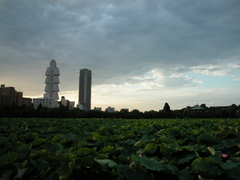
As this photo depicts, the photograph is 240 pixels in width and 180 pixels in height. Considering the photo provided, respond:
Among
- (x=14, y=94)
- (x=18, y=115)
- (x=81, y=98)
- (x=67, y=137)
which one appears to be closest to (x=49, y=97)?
(x=18, y=115)

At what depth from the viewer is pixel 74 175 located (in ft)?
5.37

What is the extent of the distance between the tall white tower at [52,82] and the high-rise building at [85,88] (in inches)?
3159

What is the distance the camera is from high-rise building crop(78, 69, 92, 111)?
18075 cm

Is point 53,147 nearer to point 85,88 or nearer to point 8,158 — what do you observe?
point 8,158

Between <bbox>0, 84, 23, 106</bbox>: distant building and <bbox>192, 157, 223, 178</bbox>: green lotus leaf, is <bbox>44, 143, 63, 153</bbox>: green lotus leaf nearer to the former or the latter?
<bbox>192, 157, 223, 178</bbox>: green lotus leaf

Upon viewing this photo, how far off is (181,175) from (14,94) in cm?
16725

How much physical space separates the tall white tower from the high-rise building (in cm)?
8023

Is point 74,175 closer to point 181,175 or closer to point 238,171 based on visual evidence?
point 181,175

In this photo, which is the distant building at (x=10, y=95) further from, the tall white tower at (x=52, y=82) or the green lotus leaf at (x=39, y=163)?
the green lotus leaf at (x=39, y=163)

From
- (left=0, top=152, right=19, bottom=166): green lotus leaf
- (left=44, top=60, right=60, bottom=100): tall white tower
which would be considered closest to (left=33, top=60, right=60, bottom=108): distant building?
(left=44, top=60, right=60, bottom=100): tall white tower

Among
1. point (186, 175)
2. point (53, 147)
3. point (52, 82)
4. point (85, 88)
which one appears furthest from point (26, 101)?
point (186, 175)

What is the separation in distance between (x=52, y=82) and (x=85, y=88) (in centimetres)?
8306

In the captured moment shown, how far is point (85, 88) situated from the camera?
600ft

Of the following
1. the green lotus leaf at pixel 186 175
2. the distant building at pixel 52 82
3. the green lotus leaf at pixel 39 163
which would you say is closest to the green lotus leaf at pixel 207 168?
the green lotus leaf at pixel 186 175
